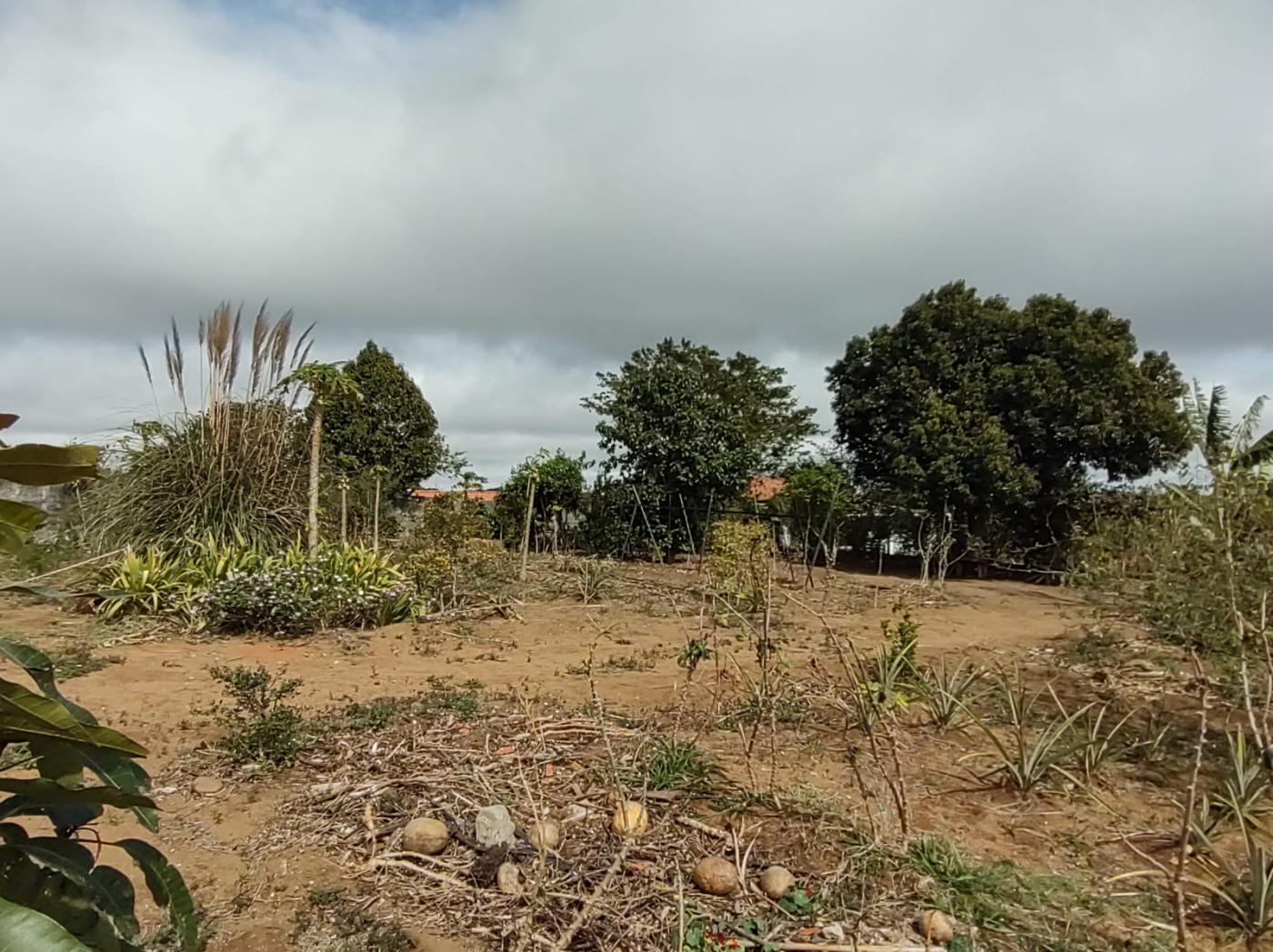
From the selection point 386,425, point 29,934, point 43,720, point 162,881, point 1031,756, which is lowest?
point 1031,756

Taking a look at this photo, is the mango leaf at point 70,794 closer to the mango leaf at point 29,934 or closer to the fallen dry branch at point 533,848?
the mango leaf at point 29,934

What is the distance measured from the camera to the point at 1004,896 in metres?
2.63

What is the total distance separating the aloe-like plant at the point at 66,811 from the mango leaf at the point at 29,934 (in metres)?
0.18

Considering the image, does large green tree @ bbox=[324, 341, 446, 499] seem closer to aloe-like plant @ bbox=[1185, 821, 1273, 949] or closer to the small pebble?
the small pebble

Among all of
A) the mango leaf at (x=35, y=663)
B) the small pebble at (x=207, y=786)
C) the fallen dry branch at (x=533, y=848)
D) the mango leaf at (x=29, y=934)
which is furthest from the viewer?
the small pebble at (x=207, y=786)

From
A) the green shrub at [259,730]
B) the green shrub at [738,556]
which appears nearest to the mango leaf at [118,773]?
the green shrub at [259,730]

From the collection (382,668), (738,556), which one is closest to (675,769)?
(382,668)

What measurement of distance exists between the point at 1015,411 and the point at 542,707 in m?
12.1

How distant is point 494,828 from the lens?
2795 mm

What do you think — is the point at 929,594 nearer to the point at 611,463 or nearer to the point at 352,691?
the point at 611,463

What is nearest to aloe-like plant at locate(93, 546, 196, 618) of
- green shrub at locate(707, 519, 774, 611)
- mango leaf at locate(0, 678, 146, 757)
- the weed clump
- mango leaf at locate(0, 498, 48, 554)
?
green shrub at locate(707, 519, 774, 611)

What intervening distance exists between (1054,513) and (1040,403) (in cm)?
207

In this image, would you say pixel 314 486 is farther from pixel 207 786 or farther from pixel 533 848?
pixel 533 848

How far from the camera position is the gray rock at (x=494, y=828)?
9.11 ft
